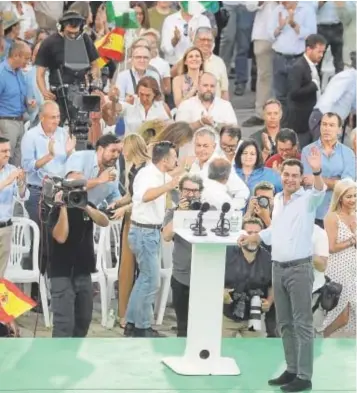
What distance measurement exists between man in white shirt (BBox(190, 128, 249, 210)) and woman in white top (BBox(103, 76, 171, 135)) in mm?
848

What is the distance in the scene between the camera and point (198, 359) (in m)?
8.22

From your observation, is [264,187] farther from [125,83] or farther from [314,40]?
[314,40]

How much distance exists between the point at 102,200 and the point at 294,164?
7.95ft

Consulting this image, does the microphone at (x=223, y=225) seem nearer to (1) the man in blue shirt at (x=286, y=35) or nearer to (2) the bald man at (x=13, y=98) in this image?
(2) the bald man at (x=13, y=98)

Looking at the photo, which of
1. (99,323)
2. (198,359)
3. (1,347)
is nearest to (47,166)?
(99,323)

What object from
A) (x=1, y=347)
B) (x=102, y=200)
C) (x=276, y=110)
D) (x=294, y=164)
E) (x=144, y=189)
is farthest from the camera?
(x=276, y=110)

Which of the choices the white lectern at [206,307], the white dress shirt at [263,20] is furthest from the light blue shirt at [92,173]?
the white dress shirt at [263,20]

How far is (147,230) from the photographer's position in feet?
30.8

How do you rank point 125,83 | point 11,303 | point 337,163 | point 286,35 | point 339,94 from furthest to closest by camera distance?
point 286,35, point 339,94, point 125,83, point 337,163, point 11,303

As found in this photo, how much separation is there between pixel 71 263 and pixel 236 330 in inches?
50.7

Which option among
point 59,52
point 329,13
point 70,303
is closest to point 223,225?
point 70,303

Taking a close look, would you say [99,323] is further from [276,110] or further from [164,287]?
[276,110]

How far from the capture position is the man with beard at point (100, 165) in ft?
32.3

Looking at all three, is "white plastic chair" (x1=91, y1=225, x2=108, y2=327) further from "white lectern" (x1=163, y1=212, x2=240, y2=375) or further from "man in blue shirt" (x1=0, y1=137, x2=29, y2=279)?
"white lectern" (x1=163, y1=212, x2=240, y2=375)
